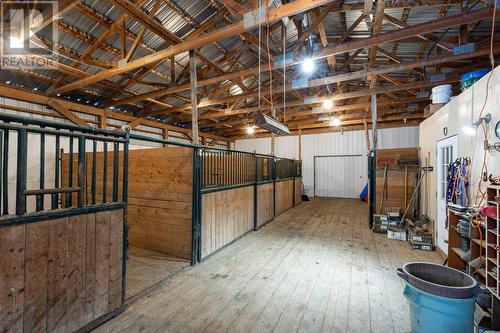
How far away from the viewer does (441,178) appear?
365 cm

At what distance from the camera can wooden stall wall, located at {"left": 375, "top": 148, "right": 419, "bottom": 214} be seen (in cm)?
501

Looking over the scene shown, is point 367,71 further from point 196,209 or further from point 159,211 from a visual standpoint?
point 159,211

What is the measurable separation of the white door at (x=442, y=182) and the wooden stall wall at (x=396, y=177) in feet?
4.35

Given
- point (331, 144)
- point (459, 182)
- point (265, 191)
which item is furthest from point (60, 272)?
point (331, 144)

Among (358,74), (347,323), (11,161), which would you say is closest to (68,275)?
(347,323)

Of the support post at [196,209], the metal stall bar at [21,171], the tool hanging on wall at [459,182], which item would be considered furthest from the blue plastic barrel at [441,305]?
the metal stall bar at [21,171]

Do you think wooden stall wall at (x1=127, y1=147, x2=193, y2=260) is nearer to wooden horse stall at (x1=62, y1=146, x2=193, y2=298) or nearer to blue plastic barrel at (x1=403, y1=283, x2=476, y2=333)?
wooden horse stall at (x1=62, y1=146, x2=193, y2=298)

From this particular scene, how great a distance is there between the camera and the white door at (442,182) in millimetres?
3347

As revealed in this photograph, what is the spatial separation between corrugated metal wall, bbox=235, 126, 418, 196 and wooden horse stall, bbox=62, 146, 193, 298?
827 centimetres

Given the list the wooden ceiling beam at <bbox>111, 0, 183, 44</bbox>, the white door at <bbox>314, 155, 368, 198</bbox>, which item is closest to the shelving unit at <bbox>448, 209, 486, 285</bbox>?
the wooden ceiling beam at <bbox>111, 0, 183, 44</bbox>

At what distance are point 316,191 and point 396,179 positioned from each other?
536 cm

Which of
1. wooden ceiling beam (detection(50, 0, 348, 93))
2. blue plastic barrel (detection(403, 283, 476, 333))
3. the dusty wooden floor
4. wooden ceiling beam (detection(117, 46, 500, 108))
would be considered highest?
wooden ceiling beam (detection(117, 46, 500, 108))

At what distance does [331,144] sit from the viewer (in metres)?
10.1

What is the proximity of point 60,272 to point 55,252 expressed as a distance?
0.53 ft
